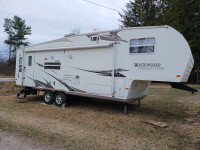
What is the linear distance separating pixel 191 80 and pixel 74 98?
80.9 feet

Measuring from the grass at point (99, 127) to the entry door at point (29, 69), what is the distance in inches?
79.8

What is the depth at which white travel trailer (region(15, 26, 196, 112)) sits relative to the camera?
626 cm

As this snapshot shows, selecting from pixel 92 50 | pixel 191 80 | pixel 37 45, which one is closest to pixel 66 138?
pixel 92 50

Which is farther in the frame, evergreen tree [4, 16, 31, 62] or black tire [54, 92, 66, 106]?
evergreen tree [4, 16, 31, 62]

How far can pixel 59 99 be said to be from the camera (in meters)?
8.95

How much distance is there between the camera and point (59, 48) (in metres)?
8.89

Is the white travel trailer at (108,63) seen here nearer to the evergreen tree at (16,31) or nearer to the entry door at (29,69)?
the entry door at (29,69)

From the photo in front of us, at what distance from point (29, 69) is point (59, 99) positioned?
288 centimetres

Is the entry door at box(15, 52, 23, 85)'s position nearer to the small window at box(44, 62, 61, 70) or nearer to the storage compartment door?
the small window at box(44, 62, 61, 70)

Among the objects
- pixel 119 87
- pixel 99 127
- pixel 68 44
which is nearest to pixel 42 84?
pixel 68 44

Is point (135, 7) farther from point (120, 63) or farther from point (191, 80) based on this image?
point (120, 63)

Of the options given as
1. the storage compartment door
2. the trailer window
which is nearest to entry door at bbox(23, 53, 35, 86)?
the trailer window

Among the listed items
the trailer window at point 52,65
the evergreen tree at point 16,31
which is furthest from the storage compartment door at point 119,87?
the evergreen tree at point 16,31

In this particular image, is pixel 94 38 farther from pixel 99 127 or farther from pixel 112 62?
pixel 99 127
